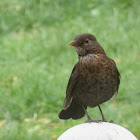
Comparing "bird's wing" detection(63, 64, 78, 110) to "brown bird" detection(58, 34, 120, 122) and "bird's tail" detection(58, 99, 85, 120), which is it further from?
"bird's tail" detection(58, 99, 85, 120)

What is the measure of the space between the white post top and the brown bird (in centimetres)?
44

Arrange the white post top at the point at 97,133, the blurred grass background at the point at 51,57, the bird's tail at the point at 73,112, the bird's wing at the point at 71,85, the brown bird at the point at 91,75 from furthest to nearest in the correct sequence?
1. the blurred grass background at the point at 51,57
2. the bird's tail at the point at 73,112
3. the bird's wing at the point at 71,85
4. the brown bird at the point at 91,75
5. the white post top at the point at 97,133

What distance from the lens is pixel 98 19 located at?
9219 millimetres

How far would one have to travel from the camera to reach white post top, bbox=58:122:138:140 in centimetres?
362

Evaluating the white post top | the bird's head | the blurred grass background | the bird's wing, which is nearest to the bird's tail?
the bird's wing

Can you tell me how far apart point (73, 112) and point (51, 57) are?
3781 mm

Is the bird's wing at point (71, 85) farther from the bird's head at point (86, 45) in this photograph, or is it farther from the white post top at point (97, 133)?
the white post top at point (97, 133)

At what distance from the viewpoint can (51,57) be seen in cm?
816

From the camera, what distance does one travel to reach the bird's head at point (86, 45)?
13.3ft

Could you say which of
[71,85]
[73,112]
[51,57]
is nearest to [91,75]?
[71,85]

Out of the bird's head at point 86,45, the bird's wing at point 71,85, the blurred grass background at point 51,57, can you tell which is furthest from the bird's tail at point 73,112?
the blurred grass background at point 51,57

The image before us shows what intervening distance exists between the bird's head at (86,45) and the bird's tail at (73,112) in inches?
21.7

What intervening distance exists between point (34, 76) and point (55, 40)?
58.3 inches

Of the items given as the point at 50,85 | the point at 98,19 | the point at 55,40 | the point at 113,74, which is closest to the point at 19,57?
the point at 55,40
